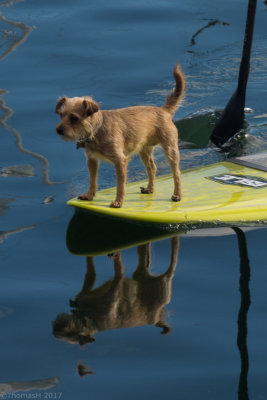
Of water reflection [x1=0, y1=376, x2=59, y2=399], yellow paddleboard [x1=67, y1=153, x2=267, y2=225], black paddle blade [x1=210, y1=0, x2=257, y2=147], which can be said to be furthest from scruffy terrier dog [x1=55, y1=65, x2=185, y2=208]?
black paddle blade [x1=210, y1=0, x2=257, y2=147]

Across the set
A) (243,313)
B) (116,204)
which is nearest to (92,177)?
(116,204)

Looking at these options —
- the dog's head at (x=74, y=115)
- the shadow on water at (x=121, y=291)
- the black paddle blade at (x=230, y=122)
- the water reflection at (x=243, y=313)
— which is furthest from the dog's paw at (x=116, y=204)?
the black paddle blade at (x=230, y=122)

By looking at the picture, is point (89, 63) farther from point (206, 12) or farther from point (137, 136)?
point (137, 136)

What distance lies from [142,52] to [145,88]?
124cm

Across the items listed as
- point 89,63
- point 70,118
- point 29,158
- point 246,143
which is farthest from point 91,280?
point 89,63

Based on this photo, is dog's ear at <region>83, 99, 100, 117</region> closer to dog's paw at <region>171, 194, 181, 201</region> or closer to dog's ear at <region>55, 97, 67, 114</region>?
dog's ear at <region>55, 97, 67, 114</region>

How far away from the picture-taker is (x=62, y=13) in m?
12.1

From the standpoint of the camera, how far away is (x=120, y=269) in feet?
19.2

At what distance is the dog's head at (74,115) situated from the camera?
219 inches

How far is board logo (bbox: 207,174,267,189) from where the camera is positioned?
22.8 ft

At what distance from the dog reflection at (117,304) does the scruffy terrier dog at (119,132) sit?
757 mm

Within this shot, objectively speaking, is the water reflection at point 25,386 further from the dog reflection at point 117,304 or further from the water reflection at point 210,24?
the water reflection at point 210,24

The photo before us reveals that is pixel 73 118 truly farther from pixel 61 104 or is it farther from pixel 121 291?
pixel 121 291

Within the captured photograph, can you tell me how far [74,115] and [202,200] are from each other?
1.53 m
